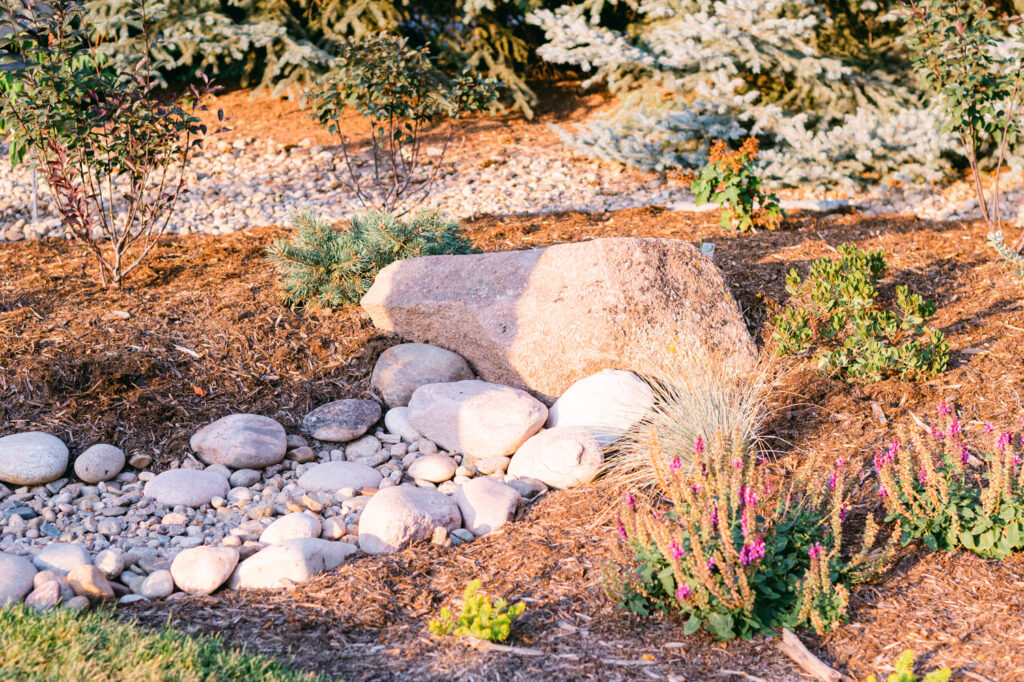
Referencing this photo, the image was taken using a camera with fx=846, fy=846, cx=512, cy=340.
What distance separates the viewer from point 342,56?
6.38 metres

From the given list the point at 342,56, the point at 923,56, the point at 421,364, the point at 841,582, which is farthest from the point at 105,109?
the point at 923,56

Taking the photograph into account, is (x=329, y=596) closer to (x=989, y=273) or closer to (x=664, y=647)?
(x=664, y=647)

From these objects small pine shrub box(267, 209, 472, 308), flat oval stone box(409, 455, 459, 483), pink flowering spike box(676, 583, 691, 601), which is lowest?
flat oval stone box(409, 455, 459, 483)

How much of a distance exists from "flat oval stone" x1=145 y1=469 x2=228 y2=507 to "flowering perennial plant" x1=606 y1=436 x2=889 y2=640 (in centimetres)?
193

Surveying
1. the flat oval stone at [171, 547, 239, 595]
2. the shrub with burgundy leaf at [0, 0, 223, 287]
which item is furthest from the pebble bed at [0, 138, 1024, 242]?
the flat oval stone at [171, 547, 239, 595]

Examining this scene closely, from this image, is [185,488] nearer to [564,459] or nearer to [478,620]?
[564,459]

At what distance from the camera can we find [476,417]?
14.1ft

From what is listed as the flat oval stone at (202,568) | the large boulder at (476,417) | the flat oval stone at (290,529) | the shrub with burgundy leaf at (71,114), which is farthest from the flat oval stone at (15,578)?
the shrub with burgundy leaf at (71,114)

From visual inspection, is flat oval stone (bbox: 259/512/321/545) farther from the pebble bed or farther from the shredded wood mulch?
the pebble bed

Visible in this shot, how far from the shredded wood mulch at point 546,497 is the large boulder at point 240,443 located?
15 cm

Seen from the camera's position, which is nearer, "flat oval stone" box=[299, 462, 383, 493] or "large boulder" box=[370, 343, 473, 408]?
"flat oval stone" box=[299, 462, 383, 493]

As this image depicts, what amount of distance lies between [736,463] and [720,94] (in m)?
6.01

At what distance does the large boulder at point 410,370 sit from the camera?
4723mm

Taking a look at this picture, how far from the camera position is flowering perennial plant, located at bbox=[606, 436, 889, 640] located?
2.66m
